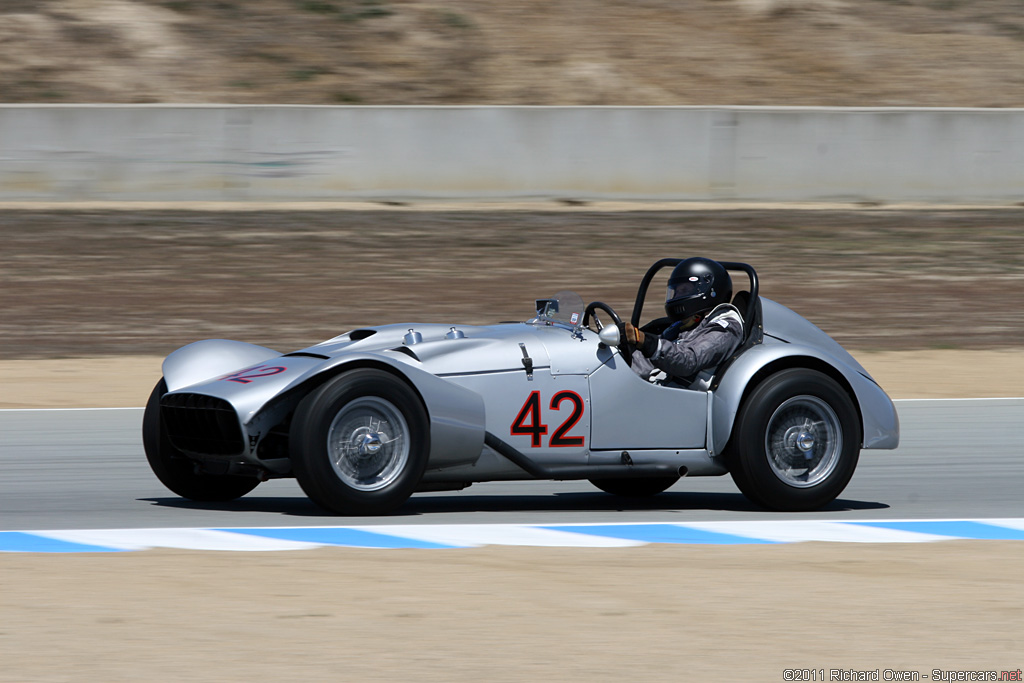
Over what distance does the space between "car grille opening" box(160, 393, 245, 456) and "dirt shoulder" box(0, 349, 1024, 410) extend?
4442 millimetres

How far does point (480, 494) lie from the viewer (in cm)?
798

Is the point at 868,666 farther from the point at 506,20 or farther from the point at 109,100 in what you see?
the point at 506,20

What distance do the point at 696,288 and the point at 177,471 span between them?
105 inches

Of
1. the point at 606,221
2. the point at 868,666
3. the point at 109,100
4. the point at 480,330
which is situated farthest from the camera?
the point at 109,100

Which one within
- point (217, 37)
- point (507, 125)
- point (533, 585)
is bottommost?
point (533, 585)

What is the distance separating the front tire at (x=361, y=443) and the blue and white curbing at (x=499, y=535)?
16 cm

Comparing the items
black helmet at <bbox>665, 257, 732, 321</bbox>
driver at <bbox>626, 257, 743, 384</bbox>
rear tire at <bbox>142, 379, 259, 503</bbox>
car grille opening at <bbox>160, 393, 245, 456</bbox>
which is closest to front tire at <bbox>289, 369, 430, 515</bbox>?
car grille opening at <bbox>160, 393, 245, 456</bbox>

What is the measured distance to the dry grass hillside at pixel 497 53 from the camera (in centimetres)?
2433

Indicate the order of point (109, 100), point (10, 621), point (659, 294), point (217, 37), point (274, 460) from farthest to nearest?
1. point (217, 37)
2. point (109, 100)
3. point (659, 294)
4. point (274, 460)
5. point (10, 621)

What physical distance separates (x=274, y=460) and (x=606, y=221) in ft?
45.8

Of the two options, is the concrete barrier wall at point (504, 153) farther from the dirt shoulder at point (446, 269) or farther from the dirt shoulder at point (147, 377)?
the dirt shoulder at point (147, 377)

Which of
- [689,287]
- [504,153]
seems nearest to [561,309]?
[689,287]

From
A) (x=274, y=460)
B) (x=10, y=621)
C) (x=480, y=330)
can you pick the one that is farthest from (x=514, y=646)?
(x=480, y=330)

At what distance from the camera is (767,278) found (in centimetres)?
1820
